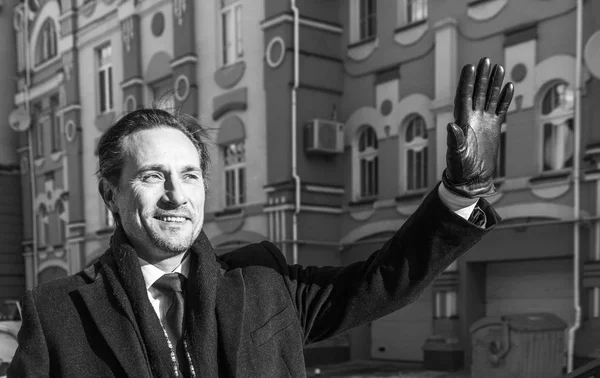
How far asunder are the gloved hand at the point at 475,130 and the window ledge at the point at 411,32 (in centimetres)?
781

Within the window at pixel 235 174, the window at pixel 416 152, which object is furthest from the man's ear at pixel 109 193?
the window at pixel 235 174

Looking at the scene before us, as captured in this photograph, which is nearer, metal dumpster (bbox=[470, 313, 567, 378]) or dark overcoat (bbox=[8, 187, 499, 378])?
dark overcoat (bbox=[8, 187, 499, 378])

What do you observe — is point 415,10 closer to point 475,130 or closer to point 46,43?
point 475,130

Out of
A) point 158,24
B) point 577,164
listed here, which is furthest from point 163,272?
point 158,24

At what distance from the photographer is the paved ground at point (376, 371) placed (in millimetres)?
8240

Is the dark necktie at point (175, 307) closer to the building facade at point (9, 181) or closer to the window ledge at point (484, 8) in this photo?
the window ledge at point (484, 8)

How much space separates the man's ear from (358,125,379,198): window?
26.4 ft

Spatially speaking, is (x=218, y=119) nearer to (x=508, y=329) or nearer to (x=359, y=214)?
(x=359, y=214)

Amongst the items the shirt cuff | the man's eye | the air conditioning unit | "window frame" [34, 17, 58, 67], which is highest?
"window frame" [34, 17, 58, 67]

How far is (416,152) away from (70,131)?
30.8ft

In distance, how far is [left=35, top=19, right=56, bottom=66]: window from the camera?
16.1 metres

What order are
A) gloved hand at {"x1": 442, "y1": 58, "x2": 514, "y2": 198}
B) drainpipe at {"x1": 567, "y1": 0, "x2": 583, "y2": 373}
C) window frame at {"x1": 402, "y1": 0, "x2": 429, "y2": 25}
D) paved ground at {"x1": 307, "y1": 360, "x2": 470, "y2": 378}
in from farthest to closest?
1. window frame at {"x1": 402, "y1": 0, "x2": 429, "y2": 25}
2. paved ground at {"x1": 307, "y1": 360, "x2": 470, "y2": 378}
3. drainpipe at {"x1": 567, "y1": 0, "x2": 583, "y2": 373}
4. gloved hand at {"x1": 442, "y1": 58, "x2": 514, "y2": 198}

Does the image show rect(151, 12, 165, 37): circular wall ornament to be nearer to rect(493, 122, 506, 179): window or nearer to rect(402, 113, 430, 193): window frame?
rect(402, 113, 430, 193): window frame

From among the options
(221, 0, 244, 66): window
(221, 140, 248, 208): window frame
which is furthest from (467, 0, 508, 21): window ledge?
(221, 140, 248, 208): window frame
